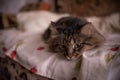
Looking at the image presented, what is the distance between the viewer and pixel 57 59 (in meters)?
0.77

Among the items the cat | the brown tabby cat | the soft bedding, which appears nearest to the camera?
the soft bedding

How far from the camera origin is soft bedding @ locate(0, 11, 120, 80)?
2.07 feet

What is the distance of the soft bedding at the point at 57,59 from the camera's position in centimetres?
63

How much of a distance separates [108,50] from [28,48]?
398 mm

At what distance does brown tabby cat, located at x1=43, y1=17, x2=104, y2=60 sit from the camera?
74 centimetres

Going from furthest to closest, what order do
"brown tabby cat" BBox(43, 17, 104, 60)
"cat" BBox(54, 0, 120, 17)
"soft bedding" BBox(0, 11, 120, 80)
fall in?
"cat" BBox(54, 0, 120, 17)
"brown tabby cat" BBox(43, 17, 104, 60)
"soft bedding" BBox(0, 11, 120, 80)

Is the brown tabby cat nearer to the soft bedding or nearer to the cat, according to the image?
the soft bedding

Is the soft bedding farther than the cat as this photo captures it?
No

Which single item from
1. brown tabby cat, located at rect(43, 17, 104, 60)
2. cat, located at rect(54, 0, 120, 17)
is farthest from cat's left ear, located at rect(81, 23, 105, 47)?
cat, located at rect(54, 0, 120, 17)

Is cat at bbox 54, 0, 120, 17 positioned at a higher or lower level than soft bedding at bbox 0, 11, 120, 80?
higher

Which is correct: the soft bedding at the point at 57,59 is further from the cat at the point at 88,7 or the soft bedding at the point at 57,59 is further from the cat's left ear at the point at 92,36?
the cat at the point at 88,7

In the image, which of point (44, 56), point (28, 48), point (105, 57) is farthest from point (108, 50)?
point (28, 48)

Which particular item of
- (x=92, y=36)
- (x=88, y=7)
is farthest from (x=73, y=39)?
(x=88, y=7)

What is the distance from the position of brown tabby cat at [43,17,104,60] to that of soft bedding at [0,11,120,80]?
29mm
